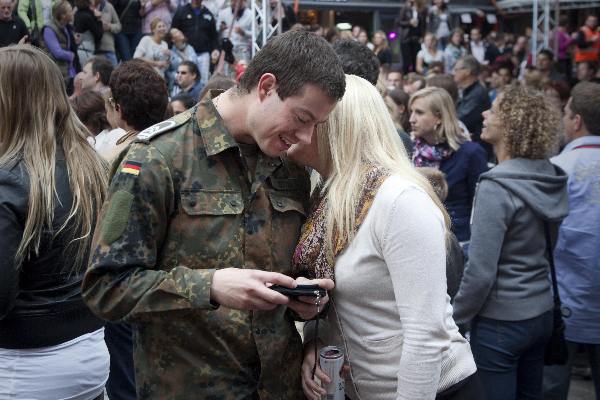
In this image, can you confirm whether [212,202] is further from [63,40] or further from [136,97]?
[63,40]

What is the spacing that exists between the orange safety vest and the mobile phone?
45.4 ft

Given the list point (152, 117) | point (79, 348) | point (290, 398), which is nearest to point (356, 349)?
point (290, 398)

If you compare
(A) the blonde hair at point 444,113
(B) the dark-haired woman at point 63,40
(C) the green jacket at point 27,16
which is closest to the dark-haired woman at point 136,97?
(A) the blonde hair at point 444,113

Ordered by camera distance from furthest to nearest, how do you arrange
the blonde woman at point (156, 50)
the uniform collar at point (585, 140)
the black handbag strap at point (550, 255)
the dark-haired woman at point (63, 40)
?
the blonde woman at point (156, 50)
the dark-haired woman at point (63, 40)
the uniform collar at point (585, 140)
the black handbag strap at point (550, 255)

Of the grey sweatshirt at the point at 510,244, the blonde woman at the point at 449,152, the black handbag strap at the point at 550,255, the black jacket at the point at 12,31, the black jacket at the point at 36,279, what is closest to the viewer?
the black jacket at the point at 36,279

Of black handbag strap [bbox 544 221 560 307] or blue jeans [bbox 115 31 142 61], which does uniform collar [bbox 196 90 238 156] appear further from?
blue jeans [bbox 115 31 142 61]

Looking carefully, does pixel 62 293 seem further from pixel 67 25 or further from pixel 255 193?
pixel 67 25

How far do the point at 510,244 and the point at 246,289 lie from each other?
1834 mm

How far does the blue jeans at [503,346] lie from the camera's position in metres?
3.21

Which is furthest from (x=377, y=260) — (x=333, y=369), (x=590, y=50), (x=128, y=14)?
(x=590, y=50)

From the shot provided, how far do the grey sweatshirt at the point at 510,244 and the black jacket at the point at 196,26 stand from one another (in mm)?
8945

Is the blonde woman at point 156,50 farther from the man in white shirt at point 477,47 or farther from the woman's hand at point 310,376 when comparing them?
the man in white shirt at point 477,47

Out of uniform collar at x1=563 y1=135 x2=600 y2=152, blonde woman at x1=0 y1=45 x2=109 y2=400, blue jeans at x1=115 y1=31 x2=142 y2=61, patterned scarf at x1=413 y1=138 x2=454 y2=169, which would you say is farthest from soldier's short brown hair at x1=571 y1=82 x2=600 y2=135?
blue jeans at x1=115 y1=31 x2=142 y2=61

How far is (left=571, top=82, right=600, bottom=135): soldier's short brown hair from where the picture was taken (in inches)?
153
